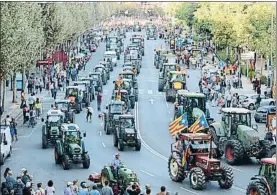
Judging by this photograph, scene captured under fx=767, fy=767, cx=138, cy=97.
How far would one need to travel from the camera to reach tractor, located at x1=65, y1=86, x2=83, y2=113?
44094 mm

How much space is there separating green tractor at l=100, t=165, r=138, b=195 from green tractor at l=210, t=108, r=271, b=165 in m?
6.94

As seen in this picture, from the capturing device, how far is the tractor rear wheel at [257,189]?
21688mm

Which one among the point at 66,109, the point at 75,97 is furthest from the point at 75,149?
the point at 75,97

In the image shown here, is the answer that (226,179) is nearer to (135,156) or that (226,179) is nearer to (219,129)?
(219,129)

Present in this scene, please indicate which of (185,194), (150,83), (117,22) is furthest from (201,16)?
(117,22)

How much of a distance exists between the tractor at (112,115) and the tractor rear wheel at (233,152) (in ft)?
22.3

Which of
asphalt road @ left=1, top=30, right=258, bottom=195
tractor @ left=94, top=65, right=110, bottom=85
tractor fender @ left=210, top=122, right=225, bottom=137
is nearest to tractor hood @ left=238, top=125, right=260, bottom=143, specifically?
asphalt road @ left=1, top=30, right=258, bottom=195

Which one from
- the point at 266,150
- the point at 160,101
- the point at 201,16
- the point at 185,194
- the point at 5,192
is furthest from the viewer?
the point at 201,16

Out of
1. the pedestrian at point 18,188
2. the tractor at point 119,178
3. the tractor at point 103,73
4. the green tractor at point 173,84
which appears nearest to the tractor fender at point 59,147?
the tractor at point 119,178

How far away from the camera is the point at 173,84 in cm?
4978

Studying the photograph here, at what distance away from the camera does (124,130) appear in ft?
110

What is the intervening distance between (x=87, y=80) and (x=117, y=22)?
121 meters

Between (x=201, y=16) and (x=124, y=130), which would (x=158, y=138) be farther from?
(x=201, y=16)

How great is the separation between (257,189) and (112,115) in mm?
16593
